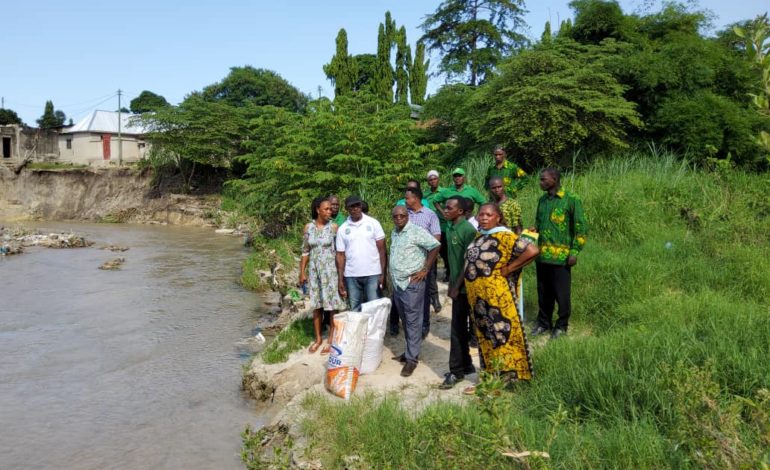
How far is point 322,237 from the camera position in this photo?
622 cm

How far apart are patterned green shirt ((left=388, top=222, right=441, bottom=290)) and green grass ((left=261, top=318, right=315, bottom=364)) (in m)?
1.90

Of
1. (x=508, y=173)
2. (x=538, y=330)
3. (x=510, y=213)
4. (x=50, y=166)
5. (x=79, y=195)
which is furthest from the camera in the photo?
(x=50, y=166)

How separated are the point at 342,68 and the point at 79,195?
61.6ft

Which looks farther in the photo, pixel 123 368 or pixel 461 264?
pixel 123 368

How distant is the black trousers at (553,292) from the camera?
5719 mm

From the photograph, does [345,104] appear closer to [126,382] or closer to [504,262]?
[126,382]

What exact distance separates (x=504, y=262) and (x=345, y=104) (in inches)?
522

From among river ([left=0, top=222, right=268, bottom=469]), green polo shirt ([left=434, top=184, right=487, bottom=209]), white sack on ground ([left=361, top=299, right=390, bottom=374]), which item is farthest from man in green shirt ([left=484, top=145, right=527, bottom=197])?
river ([left=0, top=222, right=268, bottom=469])

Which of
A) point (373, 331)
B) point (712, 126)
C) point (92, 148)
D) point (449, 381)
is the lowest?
point (449, 381)

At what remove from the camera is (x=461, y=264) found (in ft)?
16.8

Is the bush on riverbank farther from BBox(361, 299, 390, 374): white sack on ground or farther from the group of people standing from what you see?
BBox(361, 299, 390, 374): white sack on ground

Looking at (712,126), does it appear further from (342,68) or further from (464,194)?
(342,68)

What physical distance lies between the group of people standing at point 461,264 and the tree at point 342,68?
3124 centimetres

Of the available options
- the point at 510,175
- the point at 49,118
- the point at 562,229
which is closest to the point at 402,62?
the point at 510,175
